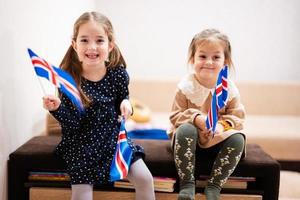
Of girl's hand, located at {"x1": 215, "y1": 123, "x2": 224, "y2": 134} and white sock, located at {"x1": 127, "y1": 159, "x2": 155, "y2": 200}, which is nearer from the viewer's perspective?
white sock, located at {"x1": 127, "y1": 159, "x2": 155, "y2": 200}

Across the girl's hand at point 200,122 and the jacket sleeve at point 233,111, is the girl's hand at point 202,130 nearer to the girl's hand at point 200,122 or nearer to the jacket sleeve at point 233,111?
the girl's hand at point 200,122

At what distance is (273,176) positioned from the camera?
71.3 inches

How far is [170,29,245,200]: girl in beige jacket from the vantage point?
1717mm

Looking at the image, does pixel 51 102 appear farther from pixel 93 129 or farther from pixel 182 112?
pixel 182 112

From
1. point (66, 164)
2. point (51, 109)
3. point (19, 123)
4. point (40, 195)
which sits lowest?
point (40, 195)

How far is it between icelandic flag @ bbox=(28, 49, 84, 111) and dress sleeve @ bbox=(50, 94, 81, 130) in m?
0.04

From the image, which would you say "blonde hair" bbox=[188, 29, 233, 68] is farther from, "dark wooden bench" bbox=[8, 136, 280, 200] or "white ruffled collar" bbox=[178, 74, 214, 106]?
"dark wooden bench" bbox=[8, 136, 280, 200]

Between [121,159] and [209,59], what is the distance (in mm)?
595

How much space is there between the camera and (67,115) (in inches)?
64.3

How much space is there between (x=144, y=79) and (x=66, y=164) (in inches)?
63.1

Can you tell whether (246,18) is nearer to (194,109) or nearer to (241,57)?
(241,57)

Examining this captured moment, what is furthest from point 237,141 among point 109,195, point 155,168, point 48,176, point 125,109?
point 48,176

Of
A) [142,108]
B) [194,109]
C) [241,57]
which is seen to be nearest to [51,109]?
[194,109]

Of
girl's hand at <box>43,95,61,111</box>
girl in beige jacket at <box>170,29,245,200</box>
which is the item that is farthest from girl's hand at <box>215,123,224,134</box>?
girl's hand at <box>43,95,61,111</box>
